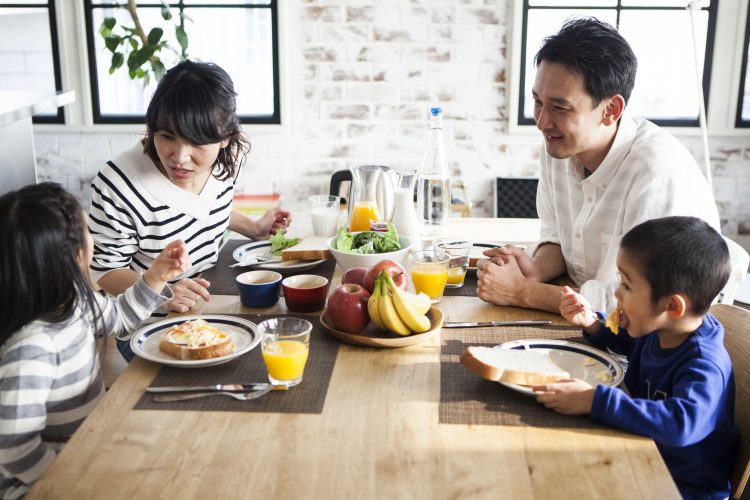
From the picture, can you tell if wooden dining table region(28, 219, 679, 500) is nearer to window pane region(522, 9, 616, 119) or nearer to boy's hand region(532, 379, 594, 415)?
boy's hand region(532, 379, 594, 415)

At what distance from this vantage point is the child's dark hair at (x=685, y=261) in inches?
50.1

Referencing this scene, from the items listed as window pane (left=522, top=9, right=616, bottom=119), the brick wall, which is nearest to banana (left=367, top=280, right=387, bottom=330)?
the brick wall

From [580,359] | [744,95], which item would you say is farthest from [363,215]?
[744,95]

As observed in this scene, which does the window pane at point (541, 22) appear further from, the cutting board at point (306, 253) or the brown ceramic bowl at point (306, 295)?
the brown ceramic bowl at point (306, 295)

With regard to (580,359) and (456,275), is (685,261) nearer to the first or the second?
(580,359)

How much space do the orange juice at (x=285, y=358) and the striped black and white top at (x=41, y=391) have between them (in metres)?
0.34

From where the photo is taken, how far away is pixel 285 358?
4.04 feet

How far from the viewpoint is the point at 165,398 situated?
122cm

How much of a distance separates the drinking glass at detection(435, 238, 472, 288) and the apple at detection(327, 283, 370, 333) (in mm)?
395

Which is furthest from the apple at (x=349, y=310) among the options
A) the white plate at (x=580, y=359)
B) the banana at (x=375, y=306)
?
the white plate at (x=580, y=359)

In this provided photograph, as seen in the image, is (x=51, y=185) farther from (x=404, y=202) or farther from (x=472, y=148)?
(x=472, y=148)

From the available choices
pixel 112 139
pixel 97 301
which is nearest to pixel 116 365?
pixel 97 301

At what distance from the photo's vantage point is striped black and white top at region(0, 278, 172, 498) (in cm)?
118

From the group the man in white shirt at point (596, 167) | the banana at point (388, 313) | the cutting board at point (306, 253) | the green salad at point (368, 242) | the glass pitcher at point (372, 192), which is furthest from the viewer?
the glass pitcher at point (372, 192)
